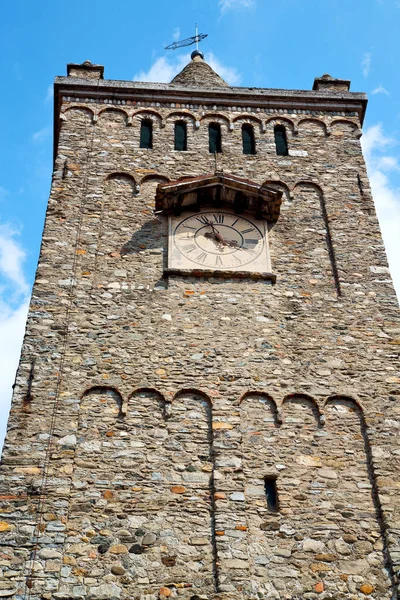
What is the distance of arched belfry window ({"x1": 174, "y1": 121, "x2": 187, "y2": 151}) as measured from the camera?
16.3 m

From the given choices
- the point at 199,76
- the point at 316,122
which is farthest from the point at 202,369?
the point at 199,76

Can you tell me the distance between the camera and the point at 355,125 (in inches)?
676

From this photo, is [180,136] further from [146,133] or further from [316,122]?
[316,122]

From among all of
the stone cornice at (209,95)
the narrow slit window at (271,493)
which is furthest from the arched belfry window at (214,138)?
the narrow slit window at (271,493)

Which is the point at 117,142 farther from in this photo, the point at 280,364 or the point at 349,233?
the point at 280,364

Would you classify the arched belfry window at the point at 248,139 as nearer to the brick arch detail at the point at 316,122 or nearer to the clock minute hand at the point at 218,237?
the brick arch detail at the point at 316,122

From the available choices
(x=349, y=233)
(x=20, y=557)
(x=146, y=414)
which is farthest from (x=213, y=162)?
(x=20, y=557)

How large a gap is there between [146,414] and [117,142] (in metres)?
6.65

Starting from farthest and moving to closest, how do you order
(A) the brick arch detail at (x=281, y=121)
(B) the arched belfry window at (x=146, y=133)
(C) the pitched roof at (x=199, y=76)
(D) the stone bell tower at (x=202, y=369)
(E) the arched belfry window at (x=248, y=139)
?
(C) the pitched roof at (x=199, y=76)
(A) the brick arch detail at (x=281, y=121)
(E) the arched belfry window at (x=248, y=139)
(B) the arched belfry window at (x=146, y=133)
(D) the stone bell tower at (x=202, y=369)

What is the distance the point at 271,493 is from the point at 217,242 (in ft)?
16.3

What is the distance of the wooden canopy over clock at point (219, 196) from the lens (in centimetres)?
1438

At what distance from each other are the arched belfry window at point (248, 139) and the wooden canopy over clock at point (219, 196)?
1875 mm

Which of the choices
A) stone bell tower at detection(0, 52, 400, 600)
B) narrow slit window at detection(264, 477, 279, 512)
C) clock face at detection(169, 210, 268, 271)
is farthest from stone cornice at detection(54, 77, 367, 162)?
narrow slit window at detection(264, 477, 279, 512)

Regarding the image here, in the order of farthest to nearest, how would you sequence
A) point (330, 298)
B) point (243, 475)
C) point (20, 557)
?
point (330, 298) → point (243, 475) → point (20, 557)
